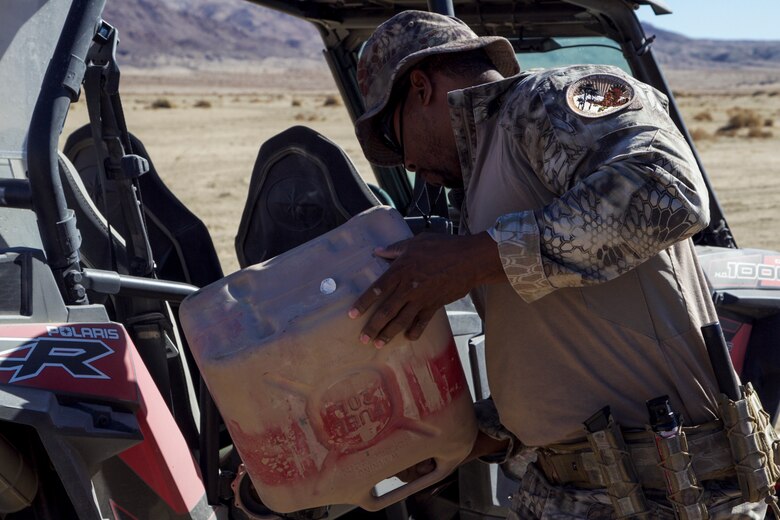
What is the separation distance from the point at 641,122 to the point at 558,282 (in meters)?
0.34

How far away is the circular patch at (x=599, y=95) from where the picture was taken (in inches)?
79.9

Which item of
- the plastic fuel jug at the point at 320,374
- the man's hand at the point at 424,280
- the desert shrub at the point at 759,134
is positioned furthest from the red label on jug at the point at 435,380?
the desert shrub at the point at 759,134

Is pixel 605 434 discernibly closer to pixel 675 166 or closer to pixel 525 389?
pixel 525 389

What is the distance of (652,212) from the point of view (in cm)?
193

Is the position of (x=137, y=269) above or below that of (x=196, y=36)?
above

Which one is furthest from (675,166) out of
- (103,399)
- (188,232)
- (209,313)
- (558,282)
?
(188,232)

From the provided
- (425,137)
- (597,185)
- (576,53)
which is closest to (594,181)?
(597,185)

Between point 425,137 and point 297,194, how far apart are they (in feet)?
3.81

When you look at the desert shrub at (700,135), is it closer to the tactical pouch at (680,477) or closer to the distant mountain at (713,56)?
the tactical pouch at (680,477)


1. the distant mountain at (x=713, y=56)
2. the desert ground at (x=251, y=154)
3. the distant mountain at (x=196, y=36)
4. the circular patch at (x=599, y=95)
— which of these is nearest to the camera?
the circular patch at (x=599, y=95)

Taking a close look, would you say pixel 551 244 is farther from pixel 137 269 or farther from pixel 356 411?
pixel 137 269

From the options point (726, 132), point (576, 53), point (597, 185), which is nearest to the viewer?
point (597, 185)

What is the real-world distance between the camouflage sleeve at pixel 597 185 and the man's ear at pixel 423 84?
28cm

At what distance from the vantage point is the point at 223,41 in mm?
144750
